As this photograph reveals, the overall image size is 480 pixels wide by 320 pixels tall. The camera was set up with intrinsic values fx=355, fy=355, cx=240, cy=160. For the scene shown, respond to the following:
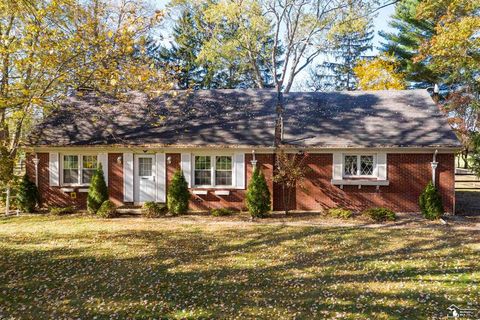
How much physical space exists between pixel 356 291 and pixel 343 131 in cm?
943

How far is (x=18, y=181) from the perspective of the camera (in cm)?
1470

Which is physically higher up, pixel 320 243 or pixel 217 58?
pixel 217 58

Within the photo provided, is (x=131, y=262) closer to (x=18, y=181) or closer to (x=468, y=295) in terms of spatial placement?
(x=468, y=295)

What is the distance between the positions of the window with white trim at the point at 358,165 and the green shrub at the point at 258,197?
3.39 metres

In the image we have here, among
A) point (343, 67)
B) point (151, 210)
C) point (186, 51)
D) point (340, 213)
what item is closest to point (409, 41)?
point (343, 67)

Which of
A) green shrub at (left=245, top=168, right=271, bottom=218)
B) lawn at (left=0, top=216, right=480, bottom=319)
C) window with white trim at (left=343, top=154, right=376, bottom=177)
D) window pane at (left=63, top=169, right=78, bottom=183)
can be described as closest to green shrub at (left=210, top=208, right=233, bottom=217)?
green shrub at (left=245, top=168, right=271, bottom=218)

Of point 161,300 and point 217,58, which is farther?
point 217,58

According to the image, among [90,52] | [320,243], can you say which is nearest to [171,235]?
[320,243]

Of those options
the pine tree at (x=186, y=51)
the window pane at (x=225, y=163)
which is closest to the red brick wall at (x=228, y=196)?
the window pane at (x=225, y=163)

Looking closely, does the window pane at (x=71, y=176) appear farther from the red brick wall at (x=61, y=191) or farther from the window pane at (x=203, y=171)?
the window pane at (x=203, y=171)

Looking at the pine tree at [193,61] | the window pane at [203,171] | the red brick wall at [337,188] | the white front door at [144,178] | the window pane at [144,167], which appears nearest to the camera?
the red brick wall at [337,188]

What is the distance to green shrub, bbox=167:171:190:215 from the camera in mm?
13898

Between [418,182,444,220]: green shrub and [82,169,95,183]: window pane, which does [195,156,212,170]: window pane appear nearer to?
[82,169,95,183]: window pane

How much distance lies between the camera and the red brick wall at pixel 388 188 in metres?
13.6
